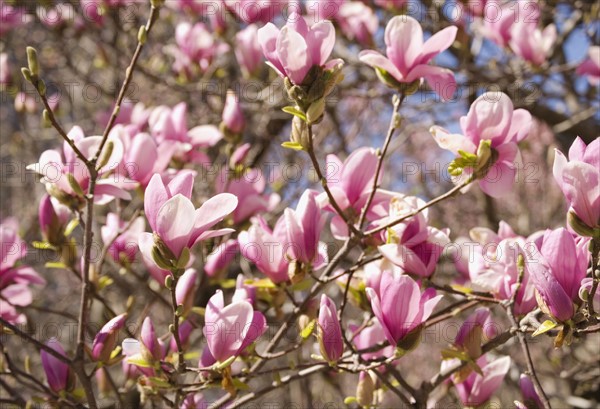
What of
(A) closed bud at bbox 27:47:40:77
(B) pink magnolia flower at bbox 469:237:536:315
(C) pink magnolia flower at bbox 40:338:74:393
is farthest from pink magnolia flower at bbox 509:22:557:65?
(C) pink magnolia flower at bbox 40:338:74:393

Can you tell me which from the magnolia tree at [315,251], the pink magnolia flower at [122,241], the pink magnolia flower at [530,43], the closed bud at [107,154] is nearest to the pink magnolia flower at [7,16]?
the magnolia tree at [315,251]

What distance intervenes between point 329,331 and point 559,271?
14.1 inches

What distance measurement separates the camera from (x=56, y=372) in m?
1.15

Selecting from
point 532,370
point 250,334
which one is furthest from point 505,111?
point 250,334

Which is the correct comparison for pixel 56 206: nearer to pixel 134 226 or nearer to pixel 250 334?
pixel 134 226

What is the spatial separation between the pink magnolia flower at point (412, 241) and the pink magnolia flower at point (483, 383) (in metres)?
0.25

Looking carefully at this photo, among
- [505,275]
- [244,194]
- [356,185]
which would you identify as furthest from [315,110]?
[244,194]

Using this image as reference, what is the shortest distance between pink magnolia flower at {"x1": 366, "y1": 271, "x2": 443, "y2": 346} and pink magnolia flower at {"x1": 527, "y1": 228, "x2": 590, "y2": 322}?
0.49 ft

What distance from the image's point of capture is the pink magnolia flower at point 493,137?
3.37 feet

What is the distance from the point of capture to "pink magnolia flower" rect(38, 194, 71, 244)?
130 cm

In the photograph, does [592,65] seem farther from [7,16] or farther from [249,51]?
[7,16]

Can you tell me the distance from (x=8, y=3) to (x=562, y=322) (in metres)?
2.43

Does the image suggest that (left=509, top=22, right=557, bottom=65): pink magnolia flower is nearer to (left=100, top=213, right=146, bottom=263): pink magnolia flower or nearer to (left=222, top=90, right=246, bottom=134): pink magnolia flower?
(left=222, top=90, right=246, bottom=134): pink magnolia flower

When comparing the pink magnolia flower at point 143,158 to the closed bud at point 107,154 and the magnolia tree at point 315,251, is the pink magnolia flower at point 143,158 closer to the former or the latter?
the magnolia tree at point 315,251
